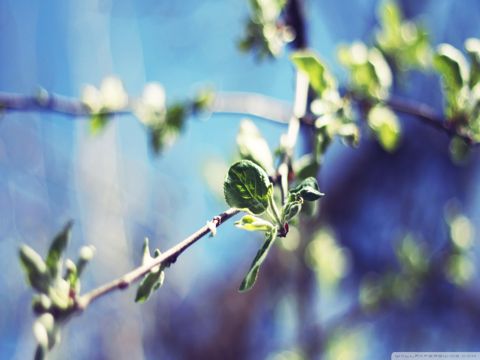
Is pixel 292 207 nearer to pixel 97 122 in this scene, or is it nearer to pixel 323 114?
pixel 323 114

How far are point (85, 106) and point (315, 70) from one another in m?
0.43

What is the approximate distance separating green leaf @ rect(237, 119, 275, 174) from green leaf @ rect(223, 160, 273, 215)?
9 cm

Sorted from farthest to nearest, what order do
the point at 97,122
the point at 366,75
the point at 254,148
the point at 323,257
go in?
the point at 323,257 < the point at 97,122 < the point at 366,75 < the point at 254,148

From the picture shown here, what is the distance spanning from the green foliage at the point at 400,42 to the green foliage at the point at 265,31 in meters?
0.18

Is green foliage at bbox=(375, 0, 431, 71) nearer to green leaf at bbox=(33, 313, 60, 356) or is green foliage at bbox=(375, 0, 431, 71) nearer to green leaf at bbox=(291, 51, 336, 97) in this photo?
green leaf at bbox=(291, 51, 336, 97)

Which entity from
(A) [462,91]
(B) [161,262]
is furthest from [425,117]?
(B) [161,262]

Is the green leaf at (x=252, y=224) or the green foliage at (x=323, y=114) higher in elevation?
the green foliage at (x=323, y=114)

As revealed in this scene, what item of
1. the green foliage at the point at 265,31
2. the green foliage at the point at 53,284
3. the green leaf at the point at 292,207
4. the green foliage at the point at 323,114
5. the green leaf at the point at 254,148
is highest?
the green foliage at the point at 265,31

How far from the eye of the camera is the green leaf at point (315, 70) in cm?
65

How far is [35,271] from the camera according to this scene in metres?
0.48

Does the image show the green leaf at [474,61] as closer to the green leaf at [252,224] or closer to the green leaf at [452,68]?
the green leaf at [452,68]

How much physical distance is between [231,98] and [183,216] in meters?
1.83

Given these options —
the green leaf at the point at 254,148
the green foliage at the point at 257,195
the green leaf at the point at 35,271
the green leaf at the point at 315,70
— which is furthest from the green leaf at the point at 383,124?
the green leaf at the point at 35,271

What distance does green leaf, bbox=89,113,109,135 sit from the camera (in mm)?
918
